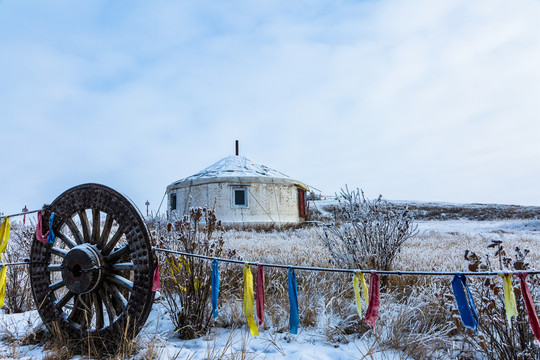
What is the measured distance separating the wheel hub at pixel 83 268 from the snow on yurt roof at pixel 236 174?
1108cm

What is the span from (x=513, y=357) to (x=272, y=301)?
2076mm

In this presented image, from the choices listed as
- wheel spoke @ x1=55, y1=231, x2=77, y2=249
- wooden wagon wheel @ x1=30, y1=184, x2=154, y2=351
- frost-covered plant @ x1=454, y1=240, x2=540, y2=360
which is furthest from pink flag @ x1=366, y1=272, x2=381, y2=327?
wheel spoke @ x1=55, y1=231, x2=77, y2=249

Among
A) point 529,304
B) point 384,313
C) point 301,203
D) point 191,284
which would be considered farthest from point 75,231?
point 301,203

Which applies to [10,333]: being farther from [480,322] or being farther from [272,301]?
[480,322]

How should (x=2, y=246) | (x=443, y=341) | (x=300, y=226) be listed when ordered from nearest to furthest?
1. (x=443, y=341)
2. (x=2, y=246)
3. (x=300, y=226)

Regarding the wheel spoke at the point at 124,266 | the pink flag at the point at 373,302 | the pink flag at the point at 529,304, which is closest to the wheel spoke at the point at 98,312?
the wheel spoke at the point at 124,266

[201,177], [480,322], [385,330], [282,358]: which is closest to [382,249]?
[385,330]

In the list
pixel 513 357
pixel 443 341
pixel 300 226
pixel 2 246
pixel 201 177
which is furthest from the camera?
pixel 300 226

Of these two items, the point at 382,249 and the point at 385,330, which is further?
the point at 382,249

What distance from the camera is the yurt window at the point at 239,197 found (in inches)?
565

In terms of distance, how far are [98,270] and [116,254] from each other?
173 mm

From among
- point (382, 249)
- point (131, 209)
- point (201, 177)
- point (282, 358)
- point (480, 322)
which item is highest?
point (201, 177)

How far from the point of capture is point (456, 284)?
2.09m

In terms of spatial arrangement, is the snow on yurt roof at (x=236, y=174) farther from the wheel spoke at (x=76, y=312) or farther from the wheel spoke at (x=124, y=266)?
the wheel spoke at (x=124, y=266)
